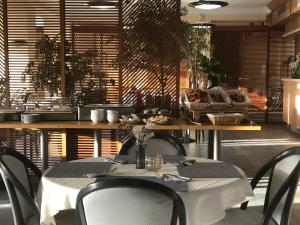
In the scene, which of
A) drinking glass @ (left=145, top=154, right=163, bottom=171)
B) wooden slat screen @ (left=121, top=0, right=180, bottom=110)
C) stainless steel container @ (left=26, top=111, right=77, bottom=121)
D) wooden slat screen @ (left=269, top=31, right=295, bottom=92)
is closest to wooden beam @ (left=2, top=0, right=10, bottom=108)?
stainless steel container @ (left=26, top=111, right=77, bottom=121)

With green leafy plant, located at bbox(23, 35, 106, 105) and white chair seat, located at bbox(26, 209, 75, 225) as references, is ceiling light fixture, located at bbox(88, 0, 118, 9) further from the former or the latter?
white chair seat, located at bbox(26, 209, 75, 225)

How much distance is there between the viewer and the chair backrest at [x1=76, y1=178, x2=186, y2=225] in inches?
77.6

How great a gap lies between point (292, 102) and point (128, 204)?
8.36 m

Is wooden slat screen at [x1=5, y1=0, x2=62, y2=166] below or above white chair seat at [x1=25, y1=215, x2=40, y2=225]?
above

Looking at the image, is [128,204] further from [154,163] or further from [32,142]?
[32,142]

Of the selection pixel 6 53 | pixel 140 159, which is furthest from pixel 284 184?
pixel 6 53

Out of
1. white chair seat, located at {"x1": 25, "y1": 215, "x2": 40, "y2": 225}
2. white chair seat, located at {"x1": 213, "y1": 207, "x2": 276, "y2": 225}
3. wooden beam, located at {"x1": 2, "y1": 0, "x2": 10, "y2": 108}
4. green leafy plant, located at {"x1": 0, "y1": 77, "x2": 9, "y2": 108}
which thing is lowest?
white chair seat, located at {"x1": 213, "y1": 207, "x2": 276, "y2": 225}

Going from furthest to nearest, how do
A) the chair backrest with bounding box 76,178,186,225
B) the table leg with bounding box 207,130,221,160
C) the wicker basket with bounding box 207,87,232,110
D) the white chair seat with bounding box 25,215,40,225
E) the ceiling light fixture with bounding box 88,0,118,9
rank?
1. the wicker basket with bounding box 207,87,232,110
2. the ceiling light fixture with bounding box 88,0,118,9
3. the table leg with bounding box 207,130,221,160
4. the white chair seat with bounding box 25,215,40,225
5. the chair backrest with bounding box 76,178,186,225

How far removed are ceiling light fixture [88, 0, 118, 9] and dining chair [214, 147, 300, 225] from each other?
3223mm

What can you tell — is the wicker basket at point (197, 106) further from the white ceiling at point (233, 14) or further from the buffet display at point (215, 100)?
the white ceiling at point (233, 14)

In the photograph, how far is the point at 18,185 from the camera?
2449 mm

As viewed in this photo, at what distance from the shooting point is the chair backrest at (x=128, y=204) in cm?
197

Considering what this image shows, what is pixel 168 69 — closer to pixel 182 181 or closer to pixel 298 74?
pixel 182 181

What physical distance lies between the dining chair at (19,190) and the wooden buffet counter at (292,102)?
7.34 meters
